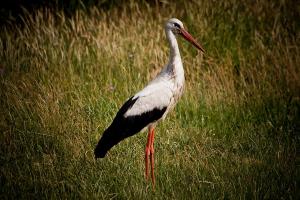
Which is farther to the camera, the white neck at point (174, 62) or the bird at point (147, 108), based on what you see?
the white neck at point (174, 62)

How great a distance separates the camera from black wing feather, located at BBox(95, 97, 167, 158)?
194 inches

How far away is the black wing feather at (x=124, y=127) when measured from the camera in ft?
16.2

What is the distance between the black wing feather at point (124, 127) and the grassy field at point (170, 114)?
9.0 inches

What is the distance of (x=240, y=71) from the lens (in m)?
6.65

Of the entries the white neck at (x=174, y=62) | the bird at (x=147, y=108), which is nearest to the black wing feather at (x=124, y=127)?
the bird at (x=147, y=108)

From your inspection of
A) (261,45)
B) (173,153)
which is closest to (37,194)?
(173,153)

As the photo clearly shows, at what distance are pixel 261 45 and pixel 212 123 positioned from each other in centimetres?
145

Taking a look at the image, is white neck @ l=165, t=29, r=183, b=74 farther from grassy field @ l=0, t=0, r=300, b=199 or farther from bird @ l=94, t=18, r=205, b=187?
grassy field @ l=0, t=0, r=300, b=199

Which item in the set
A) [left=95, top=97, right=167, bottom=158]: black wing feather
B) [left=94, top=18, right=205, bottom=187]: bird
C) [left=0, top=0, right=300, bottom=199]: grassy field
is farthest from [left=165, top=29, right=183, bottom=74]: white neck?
[left=0, top=0, right=300, bottom=199]: grassy field

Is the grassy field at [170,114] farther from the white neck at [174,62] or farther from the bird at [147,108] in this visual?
the white neck at [174,62]

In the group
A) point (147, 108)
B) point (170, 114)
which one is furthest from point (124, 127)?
point (170, 114)

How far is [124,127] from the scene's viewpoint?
4.98 meters

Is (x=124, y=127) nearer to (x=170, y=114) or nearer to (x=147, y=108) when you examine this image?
(x=147, y=108)

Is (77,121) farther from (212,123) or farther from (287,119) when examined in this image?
(287,119)
